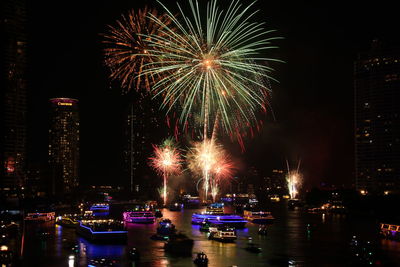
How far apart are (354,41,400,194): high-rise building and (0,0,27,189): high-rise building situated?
288ft

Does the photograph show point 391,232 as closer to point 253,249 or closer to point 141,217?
point 253,249

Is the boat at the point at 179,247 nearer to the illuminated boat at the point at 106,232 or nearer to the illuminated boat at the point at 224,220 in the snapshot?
the illuminated boat at the point at 106,232

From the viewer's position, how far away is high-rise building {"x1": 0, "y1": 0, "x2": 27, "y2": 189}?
137125 millimetres

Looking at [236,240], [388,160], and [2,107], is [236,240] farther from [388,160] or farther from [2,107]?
[2,107]

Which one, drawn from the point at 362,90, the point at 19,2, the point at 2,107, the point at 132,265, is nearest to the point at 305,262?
the point at 132,265

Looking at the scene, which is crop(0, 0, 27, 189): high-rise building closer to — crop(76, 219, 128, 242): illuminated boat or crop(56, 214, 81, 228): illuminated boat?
crop(56, 214, 81, 228): illuminated boat

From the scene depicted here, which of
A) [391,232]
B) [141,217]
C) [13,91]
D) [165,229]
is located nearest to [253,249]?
[165,229]

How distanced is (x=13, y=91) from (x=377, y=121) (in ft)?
318

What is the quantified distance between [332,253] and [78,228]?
24.8 metres

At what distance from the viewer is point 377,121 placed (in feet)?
419

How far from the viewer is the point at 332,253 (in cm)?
4041

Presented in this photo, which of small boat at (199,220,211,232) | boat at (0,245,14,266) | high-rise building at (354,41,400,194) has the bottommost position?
small boat at (199,220,211,232)

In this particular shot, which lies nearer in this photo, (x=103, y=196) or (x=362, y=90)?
(x=362, y=90)

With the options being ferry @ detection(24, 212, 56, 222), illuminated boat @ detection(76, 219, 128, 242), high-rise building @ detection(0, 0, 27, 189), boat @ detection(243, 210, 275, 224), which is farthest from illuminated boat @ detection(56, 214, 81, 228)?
high-rise building @ detection(0, 0, 27, 189)
